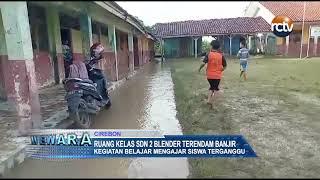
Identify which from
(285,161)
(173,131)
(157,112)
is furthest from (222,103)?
(285,161)

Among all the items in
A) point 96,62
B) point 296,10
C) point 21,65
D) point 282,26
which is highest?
point 296,10

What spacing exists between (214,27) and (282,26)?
6.76m

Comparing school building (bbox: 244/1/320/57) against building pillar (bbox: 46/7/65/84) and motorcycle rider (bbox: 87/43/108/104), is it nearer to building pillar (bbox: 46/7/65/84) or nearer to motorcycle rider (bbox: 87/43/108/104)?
building pillar (bbox: 46/7/65/84)

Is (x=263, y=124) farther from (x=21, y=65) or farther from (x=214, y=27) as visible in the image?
(x=214, y=27)

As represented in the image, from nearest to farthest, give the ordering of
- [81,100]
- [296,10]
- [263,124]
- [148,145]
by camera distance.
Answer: [148,145], [81,100], [263,124], [296,10]

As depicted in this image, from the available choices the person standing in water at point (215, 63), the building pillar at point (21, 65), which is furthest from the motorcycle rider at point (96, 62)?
the person standing in water at point (215, 63)

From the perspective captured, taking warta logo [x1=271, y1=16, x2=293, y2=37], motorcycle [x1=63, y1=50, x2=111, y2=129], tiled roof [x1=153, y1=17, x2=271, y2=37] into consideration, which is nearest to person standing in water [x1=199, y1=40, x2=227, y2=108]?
motorcycle [x1=63, y1=50, x2=111, y2=129]

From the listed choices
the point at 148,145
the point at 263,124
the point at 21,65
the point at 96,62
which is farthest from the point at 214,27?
the point at 148,145

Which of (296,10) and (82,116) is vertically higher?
(296,10)

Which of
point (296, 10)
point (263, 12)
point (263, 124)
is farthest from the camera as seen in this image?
point (263, 12)

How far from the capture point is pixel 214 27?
37531mm

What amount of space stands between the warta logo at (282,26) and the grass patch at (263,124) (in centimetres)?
2492

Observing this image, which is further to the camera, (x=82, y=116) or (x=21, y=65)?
(x=82, y=116)

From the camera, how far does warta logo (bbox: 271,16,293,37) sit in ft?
114
